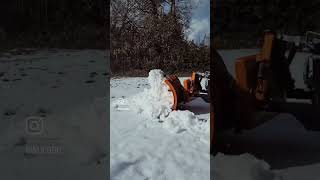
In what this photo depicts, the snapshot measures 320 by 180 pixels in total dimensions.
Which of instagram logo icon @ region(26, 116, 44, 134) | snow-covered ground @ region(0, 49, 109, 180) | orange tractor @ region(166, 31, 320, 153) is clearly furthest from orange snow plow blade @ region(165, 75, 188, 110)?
instagram logo icon @ region(26, 116, 44, 134)

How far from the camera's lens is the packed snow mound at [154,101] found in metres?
2.19

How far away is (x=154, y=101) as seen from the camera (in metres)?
2.22

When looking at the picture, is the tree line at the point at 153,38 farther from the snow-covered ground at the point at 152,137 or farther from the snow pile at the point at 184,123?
the snow pile at the point at 184,123

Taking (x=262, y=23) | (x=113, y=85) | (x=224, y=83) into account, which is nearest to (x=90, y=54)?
(x=113, y=85)

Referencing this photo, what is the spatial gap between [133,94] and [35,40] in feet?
2.08

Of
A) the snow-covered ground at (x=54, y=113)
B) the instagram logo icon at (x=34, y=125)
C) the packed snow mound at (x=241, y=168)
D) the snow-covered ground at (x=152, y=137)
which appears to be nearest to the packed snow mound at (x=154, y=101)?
the snow-covered ground at (x=152, y=137)

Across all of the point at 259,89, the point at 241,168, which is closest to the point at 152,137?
the point at 241,168

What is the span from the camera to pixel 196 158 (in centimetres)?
217

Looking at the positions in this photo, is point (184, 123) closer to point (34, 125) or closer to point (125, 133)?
point (125, 133)

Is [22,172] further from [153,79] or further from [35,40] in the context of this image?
[153,79]

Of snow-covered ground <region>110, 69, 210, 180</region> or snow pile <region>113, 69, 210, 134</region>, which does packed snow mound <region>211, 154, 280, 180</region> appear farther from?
snow pile <region>113, 69, 210, 134</region>

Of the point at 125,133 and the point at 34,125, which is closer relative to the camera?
the point at 125,133

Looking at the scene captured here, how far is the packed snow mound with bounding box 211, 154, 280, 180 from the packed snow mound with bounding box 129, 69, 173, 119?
36 cm

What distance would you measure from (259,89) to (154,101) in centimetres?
53
